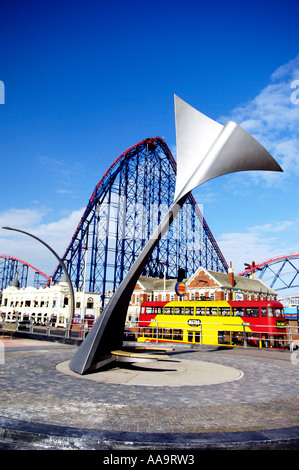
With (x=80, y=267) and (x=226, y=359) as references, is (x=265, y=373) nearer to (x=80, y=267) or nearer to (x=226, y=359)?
(x=226, y=359)

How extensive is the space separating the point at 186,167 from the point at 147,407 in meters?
6.96

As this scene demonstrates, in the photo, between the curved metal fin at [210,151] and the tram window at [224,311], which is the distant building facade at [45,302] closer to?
the tram window at [224,311]

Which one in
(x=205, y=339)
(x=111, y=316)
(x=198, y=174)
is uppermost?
(x=198, y=174)

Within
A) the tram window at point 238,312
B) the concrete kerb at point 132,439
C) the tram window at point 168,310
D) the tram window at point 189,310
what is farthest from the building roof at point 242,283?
the concrete kerb at point 132,439

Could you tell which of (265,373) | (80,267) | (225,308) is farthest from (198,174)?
(80,267)

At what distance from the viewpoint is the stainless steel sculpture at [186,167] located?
7.61 m

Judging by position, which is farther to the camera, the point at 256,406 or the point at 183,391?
the point at 183,391

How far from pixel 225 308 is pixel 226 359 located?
27.2 feet

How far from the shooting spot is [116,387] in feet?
20.0

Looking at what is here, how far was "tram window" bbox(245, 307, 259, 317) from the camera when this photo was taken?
57.9 ft

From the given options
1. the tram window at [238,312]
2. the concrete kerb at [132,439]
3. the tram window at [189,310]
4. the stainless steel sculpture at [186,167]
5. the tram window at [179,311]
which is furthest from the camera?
the tram window at [179,311]

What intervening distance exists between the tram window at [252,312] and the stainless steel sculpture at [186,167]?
9.65m

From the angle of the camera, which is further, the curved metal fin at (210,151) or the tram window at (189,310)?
the tram window at (189,310)

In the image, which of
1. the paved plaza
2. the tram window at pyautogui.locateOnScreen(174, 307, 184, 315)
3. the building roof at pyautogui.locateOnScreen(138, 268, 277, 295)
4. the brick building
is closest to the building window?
the brick building
